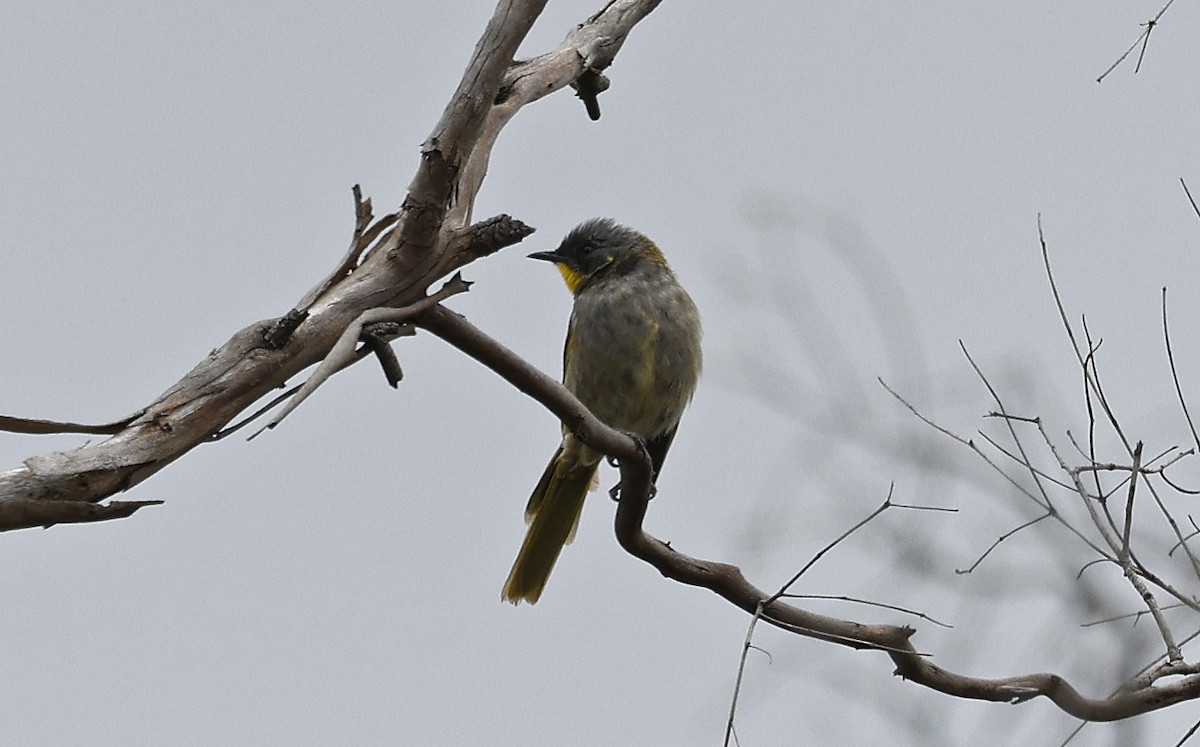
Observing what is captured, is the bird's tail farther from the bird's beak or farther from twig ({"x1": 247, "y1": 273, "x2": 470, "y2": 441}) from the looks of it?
twig ({"x1": 247, "y1": 273, "x2": 470, "y2": 441})

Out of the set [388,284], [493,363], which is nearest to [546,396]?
[493,363]

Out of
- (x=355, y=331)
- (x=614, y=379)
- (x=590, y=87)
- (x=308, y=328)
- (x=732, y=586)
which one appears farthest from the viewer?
(x=614, y=379)

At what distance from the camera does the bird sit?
6.22 m

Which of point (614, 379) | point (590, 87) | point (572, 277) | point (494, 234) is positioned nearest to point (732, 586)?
point (494, 234)

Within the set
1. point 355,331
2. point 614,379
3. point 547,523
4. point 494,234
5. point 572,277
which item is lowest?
point 355,331

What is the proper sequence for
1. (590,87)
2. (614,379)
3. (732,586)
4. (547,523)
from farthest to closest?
(547,523) < (614,379) < (590,87) < (732,586)

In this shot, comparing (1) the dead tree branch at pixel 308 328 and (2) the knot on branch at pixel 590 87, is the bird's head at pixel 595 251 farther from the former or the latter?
(1) the dead tree branch at pixel 308 328

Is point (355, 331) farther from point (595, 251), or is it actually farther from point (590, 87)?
point (595, 251)

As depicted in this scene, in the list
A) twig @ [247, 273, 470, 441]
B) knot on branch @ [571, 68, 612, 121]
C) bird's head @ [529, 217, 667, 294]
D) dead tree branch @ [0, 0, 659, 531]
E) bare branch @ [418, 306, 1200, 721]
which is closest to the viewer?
twig @ [247, 273, 470, 441]

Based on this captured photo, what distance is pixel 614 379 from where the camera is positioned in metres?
6.23

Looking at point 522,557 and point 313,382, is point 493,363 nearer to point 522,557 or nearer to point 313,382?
point 313,382

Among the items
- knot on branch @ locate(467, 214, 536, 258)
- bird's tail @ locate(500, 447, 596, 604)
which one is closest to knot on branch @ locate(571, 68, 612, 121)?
bird's tail @ locate(500, 447, 596, 604)

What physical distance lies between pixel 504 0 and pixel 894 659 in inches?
89.2

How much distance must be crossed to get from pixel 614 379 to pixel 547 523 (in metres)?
0.75
